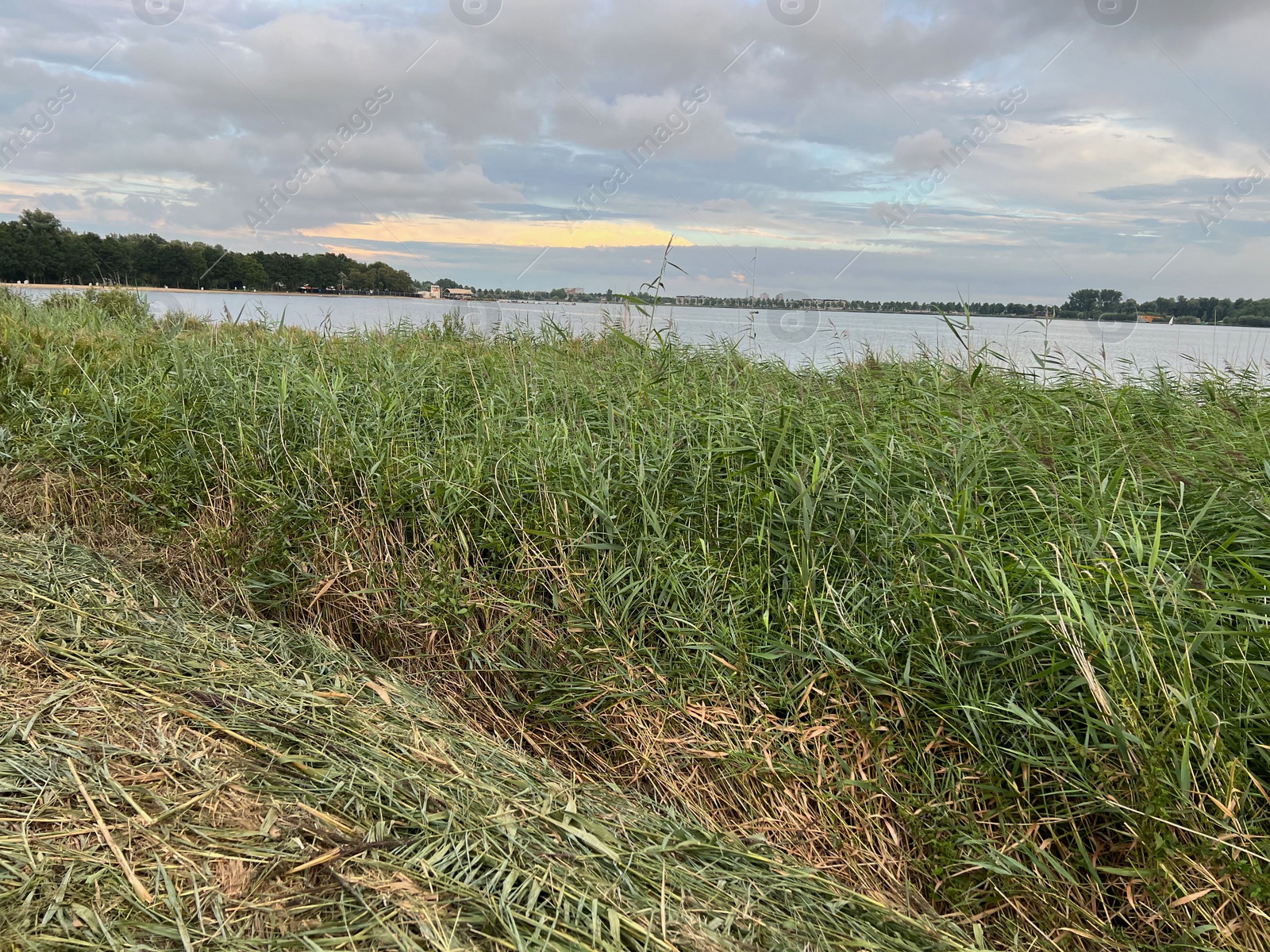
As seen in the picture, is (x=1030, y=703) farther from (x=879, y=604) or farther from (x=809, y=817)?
(x=809, y=817)

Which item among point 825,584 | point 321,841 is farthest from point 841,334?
point 321,841

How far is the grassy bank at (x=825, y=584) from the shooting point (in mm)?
2002

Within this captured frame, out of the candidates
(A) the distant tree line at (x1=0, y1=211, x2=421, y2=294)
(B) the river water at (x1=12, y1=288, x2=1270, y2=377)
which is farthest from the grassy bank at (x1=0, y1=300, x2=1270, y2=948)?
(A) the distant tree line at (x1=0, y1=211, x2=421, y2=294)

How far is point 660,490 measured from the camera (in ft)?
10.5

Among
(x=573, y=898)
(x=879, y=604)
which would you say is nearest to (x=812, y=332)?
(x=879, y=604)

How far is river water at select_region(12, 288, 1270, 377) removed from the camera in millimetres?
4660

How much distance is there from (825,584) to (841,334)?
3.83 meters

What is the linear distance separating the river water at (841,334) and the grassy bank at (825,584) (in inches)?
14.5

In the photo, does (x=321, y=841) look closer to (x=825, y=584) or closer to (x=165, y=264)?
(x=825, y=584)

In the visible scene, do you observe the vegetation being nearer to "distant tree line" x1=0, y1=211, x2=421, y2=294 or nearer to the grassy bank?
the grassy bank

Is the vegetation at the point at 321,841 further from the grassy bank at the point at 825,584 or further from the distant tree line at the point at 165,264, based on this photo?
the distant tree line at the point at 165,264

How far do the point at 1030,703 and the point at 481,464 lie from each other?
2338 mm

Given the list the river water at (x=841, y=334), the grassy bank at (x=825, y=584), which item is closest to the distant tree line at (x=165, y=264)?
the river water at (x=841, y=334)

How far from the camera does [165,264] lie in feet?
49.4
